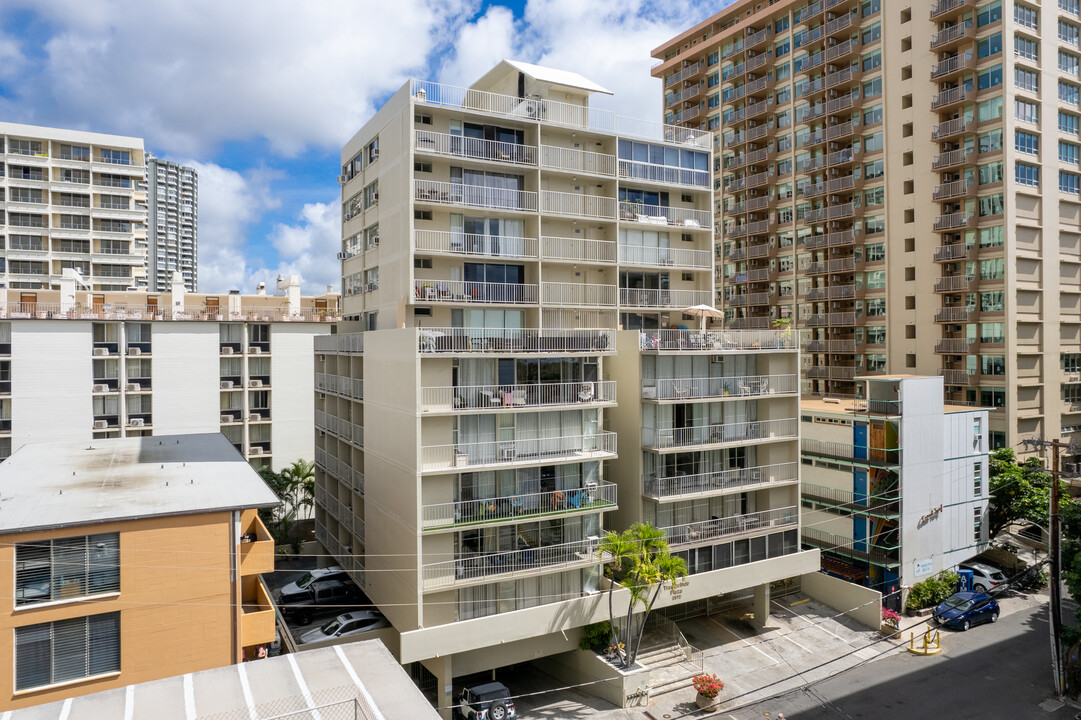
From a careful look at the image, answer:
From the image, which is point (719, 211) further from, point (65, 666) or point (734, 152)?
point (65, 666)

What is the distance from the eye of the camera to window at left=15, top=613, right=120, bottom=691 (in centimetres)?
1881

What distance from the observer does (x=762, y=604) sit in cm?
3609

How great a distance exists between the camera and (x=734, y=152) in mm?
69625

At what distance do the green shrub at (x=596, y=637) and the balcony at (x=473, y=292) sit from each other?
15.8 meters

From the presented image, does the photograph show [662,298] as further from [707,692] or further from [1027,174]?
[1027,174]

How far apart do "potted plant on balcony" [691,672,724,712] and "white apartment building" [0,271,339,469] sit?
38764mm

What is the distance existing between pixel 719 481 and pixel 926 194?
32.8 meters

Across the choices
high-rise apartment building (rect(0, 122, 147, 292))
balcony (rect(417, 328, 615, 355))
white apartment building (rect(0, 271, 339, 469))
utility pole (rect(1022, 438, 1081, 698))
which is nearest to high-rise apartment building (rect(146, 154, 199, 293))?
high-rise apartment building (rect(0, 122, 147, 292))

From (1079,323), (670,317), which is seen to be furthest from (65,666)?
(1079,323)

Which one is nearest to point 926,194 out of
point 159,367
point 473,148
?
point 473,148

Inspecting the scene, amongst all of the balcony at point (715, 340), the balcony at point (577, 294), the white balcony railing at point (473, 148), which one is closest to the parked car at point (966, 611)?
the balcony at point (715, 340)

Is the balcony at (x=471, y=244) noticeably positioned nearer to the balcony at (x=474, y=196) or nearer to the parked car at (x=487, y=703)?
the balcony at (x=474, y=196)

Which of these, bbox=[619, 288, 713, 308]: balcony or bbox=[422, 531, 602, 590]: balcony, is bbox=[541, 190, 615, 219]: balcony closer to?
bbox=[619, 288, 713, 308]: balcony

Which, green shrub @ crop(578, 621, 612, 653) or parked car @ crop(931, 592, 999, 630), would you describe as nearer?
green shrub @ crop(578, 621, 612, 653)
